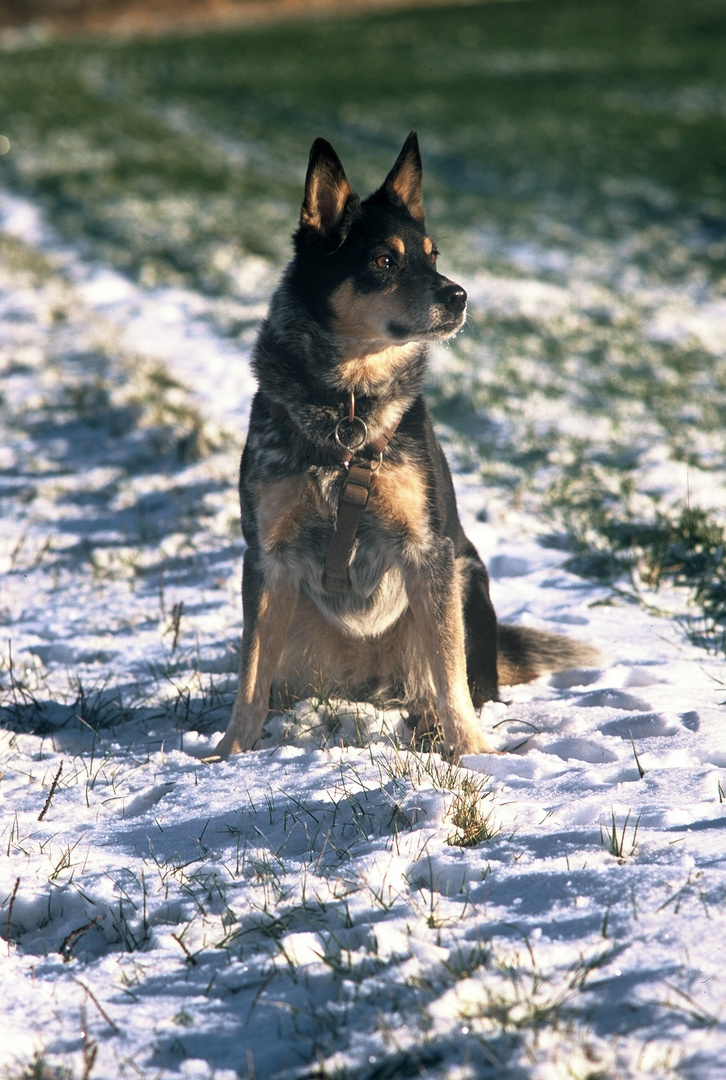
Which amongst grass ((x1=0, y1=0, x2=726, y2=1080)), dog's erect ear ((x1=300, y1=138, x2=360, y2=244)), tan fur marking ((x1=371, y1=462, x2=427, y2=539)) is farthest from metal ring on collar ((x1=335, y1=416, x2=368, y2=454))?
grass ((x1=0, y1=0, x2=726, y2=1080))

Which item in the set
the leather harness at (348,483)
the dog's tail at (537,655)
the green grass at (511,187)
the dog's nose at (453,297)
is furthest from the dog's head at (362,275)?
the green grass at (511,187)

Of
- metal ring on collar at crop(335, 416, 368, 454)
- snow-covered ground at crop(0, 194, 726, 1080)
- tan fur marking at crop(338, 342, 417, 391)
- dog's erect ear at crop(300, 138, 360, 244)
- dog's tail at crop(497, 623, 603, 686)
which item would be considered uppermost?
dog's erect ear at crop(300, 138, 360, 244)

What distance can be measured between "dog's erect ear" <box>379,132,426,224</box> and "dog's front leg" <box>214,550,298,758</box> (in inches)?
64.5

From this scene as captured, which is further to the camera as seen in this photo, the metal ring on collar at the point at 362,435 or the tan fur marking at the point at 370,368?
the tan fur marking at the point at 370,368

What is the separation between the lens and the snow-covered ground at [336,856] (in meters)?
2.03

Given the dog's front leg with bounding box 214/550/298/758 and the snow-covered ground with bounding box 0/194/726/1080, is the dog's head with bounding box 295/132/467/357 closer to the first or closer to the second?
A: the dog's front leg with bounding box 214/550/298/758

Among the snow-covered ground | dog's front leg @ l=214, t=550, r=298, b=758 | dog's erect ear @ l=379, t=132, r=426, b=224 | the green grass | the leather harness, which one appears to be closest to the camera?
the snow-covered ground

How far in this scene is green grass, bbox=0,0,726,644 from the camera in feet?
22.1

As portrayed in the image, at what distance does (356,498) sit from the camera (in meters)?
3.48

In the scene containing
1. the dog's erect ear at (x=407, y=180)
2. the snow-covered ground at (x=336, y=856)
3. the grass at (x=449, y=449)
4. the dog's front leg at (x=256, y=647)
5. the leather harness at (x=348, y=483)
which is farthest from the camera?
the dog's erect ear at (x=407, y=180)

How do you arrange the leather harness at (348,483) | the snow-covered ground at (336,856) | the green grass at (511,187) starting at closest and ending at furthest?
the snow-covered ground at (336,856)
the leather harness at (348,483)
the green grass at (511,187)

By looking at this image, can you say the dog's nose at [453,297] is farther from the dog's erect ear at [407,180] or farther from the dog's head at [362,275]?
the dog's erect ear at [407,180]

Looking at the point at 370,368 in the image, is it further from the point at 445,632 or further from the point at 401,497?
the point at 445,632

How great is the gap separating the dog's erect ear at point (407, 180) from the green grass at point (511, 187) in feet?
6.90
